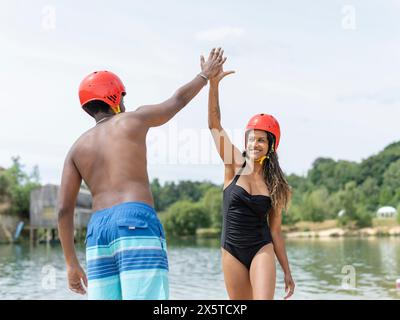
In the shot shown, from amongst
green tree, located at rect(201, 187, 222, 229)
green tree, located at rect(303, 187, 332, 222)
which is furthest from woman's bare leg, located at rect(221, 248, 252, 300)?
green tree, located at rect(303, 187, 332, 222)

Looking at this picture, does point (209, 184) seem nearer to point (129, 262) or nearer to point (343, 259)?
point (343, 259)

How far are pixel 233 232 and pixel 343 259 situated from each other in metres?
37.5

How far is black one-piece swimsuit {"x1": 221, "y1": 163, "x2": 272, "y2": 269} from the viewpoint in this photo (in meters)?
4.63

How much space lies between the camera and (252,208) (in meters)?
4.64

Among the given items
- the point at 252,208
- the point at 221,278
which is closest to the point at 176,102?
the point at 252,208

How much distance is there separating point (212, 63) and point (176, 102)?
707mm

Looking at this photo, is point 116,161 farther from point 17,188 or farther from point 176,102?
point 17,188

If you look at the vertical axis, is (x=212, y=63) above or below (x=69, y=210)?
above

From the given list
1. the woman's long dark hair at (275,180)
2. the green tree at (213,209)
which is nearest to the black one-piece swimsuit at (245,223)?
the woman's long dark hair at (275,180)

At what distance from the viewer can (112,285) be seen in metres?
3.35

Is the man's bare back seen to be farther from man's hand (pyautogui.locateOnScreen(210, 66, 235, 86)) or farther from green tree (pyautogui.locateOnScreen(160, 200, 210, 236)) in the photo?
green tree (pyautogui.locateOnScreen(160, 200, 210, 236))

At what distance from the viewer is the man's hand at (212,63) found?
13.8ft

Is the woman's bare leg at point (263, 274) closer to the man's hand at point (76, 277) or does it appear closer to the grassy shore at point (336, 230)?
the man's hand at point (76, 277)

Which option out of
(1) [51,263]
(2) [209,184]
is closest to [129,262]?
(1) [51,263]
